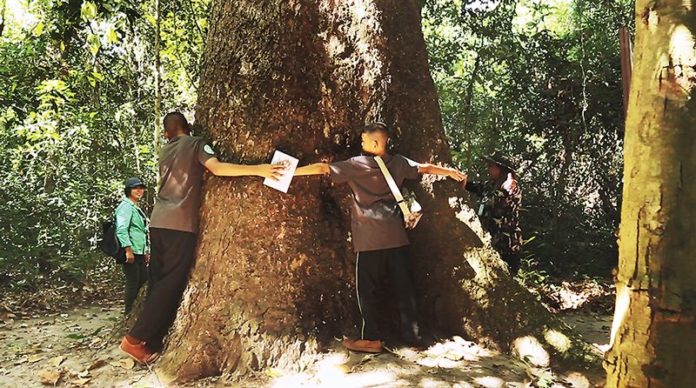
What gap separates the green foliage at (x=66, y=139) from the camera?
30.3 ft

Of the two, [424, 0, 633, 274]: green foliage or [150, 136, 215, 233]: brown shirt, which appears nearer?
[150, 136, 215, 233]: brown shirt

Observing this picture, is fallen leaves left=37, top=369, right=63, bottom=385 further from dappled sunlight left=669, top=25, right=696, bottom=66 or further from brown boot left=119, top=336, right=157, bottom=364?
dappled sunlight left=669, top=25, right=696, bottom=66

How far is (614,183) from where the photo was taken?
440 inches

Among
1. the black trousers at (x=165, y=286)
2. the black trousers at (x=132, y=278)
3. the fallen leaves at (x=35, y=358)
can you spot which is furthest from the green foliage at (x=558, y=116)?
the fallen leaves at (x=35, y=358)

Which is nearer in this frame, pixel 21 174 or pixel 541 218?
pixel 21 174

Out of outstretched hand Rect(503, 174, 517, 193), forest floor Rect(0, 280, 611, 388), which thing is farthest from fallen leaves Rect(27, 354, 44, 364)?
outstretched hand Rect(503, 174, 517, 193)

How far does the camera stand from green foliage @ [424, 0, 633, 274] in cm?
1073

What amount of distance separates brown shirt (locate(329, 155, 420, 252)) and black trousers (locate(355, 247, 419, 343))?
99mm

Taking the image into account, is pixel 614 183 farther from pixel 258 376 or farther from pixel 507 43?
pixel 258 376

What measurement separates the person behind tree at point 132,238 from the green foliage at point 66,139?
6.13 ft

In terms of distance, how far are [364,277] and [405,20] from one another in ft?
7.53

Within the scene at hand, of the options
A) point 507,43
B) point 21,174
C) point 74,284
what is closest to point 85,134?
point 21,174

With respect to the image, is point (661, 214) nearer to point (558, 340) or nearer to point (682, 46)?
point (682, 46)

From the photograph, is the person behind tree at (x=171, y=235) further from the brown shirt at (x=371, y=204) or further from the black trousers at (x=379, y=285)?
the black trousers at (x=379, y=285)
